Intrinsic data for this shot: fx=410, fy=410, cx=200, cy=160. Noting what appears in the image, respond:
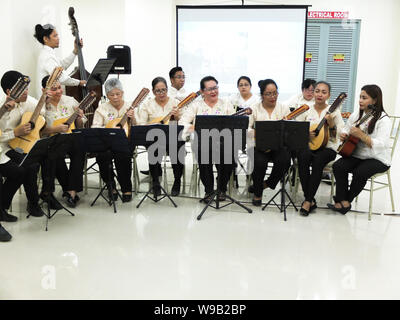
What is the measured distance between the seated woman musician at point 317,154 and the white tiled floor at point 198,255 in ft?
0.66

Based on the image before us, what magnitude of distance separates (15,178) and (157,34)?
4444 mm

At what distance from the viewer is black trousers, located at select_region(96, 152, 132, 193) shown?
12.4 ft

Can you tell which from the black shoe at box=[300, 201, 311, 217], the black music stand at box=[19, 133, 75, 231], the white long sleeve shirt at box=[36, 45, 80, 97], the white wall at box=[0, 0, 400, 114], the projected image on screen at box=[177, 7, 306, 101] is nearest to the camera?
the black music stand at box=[19, 133, 75, 231]

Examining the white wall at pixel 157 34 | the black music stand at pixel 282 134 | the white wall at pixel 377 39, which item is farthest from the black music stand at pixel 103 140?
the white wall at pixel 377 39

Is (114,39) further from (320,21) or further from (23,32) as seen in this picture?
(320,21)

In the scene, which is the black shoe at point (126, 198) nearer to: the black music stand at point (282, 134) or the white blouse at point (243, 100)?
the black music stand at point (282, 134)

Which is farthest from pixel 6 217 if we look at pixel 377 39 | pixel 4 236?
pixel 377 39

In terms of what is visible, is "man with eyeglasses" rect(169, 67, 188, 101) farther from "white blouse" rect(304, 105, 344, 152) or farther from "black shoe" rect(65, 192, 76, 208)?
"black shoe" rect(65, 192, 76, 208)

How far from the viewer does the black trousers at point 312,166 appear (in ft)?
12.0

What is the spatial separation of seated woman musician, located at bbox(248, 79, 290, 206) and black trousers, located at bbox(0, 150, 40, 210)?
196cm

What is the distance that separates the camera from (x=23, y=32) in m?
4.09

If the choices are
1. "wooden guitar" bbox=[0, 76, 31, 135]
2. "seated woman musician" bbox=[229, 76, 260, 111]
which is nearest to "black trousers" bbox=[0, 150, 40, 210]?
"wooden guitar" bbox=[0, 76, 31, 135]

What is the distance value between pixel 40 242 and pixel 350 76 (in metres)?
6.53

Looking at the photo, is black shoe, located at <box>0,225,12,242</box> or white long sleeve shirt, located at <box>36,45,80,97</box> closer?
black shoe, located at <box>0,225,12,242</box>
